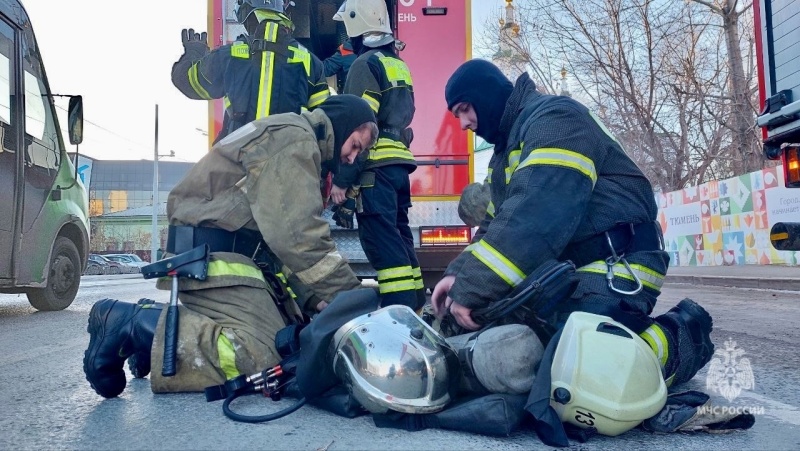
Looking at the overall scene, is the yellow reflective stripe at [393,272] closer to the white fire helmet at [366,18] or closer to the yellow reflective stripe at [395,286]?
the yellow reflective stripe at [395,286]

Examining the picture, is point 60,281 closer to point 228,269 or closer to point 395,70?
point 395,70

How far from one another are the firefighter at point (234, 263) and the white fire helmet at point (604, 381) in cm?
97

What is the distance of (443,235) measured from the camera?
4.98 metres

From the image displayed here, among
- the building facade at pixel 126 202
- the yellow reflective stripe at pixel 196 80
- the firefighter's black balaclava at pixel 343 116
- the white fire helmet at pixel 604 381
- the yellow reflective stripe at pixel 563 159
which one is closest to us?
the white fire helmet at pixel 604 381

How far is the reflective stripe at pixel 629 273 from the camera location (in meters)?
2.12

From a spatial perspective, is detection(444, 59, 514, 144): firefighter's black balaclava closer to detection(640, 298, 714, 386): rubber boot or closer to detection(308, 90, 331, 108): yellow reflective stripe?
detection(640, 298, 714, 386): rubber boot

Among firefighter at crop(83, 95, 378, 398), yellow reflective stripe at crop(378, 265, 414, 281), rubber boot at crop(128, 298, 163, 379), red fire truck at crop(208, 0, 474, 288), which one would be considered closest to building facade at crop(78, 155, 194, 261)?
red fire truck at crop(208, 0, 474, 288)

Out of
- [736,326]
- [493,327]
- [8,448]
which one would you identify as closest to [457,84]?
[493,327]

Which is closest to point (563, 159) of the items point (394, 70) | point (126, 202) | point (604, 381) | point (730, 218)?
point (604, 381)

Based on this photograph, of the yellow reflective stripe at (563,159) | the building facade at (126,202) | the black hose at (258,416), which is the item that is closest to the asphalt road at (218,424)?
the black hose at (258,416)

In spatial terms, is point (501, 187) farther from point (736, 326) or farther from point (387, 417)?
point (736, 326)

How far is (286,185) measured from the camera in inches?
92.5

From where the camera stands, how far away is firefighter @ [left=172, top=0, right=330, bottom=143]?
11.2 ft

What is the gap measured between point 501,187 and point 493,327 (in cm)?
75
